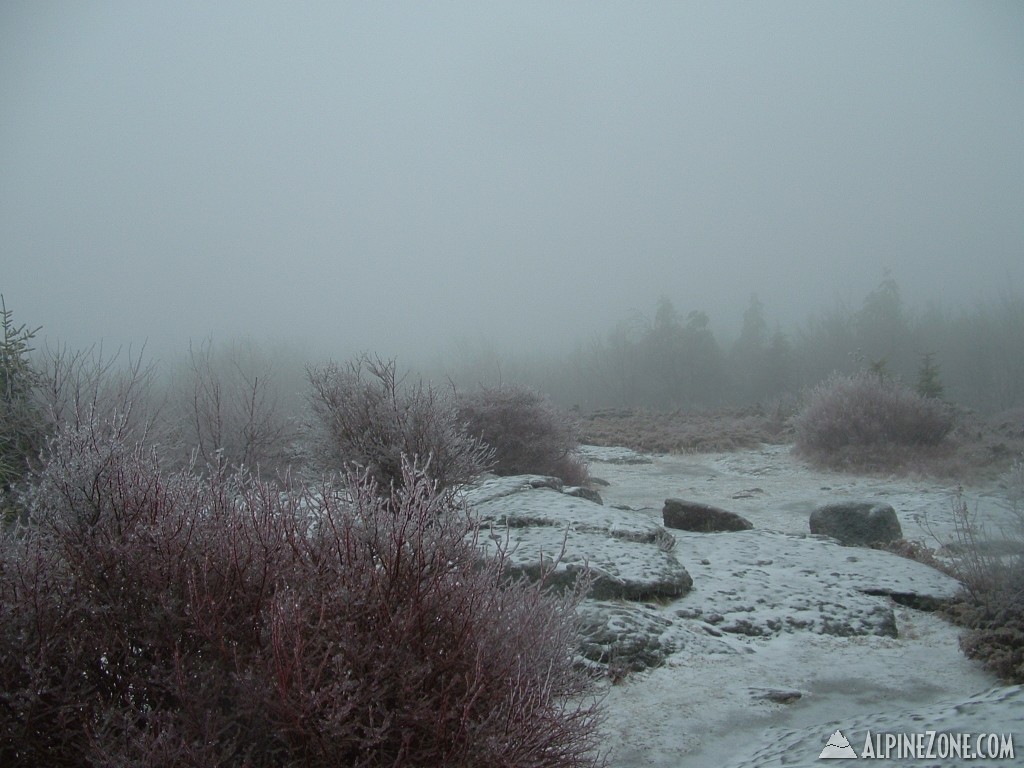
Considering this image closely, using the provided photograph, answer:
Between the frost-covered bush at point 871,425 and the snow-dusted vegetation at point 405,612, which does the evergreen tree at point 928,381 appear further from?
the snow-dusted vegetation at point 405,612

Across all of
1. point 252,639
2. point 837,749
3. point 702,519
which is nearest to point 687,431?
point 702,519

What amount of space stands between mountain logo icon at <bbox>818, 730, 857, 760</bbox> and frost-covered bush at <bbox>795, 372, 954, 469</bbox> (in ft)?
44.1

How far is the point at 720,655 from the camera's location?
173 inches

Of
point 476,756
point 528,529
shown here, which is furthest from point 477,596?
point 528,529

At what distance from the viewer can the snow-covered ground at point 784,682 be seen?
2840mm

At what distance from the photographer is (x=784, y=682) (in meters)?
Answer: 3.99

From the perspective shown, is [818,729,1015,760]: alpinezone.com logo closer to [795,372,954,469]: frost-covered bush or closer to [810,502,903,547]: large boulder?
[810,502,903,547]: large boulder

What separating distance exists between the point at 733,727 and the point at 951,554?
153 inches

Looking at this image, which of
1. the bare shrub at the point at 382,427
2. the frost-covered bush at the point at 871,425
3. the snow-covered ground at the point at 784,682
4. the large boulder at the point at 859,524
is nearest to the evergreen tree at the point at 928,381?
the frost-covered bush at the point at 871,425

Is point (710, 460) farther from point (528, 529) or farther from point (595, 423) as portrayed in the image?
point (528, 529)

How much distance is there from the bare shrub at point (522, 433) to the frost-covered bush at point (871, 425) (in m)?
6.48

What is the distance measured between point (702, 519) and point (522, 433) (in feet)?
21.4

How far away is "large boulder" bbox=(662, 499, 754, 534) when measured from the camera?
813 centimetres

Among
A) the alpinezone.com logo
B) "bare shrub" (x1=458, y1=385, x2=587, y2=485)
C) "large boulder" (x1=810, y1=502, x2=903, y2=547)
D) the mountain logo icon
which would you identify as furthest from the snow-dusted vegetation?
"bare shrub" (x1=458, y1=385, x2=587, y2=485)
